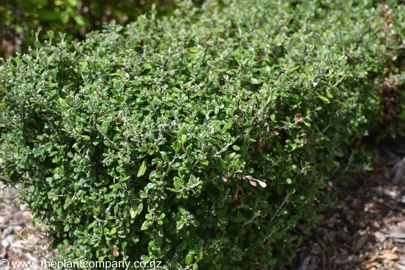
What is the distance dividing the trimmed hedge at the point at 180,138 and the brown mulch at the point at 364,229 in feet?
1.26

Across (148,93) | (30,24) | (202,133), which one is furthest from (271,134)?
(30,24)

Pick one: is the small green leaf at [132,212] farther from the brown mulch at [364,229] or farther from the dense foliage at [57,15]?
the dense foliage at [57,15]

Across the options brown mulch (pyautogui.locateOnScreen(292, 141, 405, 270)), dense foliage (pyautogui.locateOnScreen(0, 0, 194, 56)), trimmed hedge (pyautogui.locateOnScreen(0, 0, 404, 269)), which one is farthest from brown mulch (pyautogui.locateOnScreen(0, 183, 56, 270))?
brown mulch (pyautogui.locateOnScreen(292, 141, 405, 270))

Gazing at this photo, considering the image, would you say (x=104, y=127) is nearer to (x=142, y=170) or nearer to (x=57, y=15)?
(x=142, y=170)

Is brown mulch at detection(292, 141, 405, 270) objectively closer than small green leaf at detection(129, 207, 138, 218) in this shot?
No

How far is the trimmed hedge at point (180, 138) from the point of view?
2834 millimetres

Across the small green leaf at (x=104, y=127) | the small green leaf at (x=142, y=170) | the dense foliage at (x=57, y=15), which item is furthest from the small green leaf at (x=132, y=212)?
the dense foliage at (x=57, y=15)

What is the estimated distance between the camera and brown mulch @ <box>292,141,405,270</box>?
3795mm

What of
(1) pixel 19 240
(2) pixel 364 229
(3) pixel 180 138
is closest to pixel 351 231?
(2) pixel 364 229

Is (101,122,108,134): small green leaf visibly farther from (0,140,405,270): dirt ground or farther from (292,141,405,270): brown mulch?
(292,141,405,270): brown mulch

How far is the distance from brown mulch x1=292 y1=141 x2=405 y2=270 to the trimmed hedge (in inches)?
15.1

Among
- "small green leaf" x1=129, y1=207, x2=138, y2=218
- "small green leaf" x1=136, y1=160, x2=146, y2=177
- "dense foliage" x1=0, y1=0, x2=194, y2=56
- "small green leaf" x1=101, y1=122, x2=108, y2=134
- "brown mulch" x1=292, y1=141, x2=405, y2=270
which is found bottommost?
"brown mulch" x1=292, y1=141, x2=405, y2=270

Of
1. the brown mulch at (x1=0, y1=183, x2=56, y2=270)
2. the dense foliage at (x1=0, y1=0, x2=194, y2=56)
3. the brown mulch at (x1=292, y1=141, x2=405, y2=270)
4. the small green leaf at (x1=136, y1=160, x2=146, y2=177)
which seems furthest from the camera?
the dense foliage at (x1=0, y1=0, x2=194, y2=56)

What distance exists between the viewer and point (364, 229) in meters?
4.02
